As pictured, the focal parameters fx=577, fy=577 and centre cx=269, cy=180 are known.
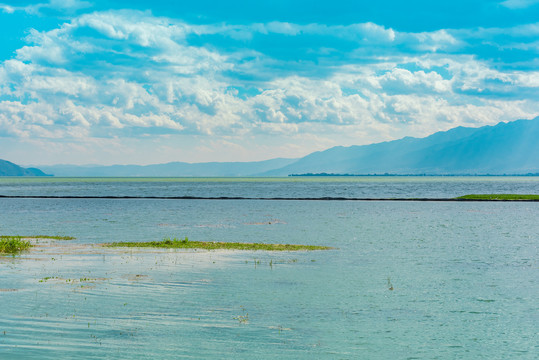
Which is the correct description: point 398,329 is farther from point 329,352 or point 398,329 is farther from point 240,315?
point 240,315

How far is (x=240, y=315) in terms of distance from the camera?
24078 mm

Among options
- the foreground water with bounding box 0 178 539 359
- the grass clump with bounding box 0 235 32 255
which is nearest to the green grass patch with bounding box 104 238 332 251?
the foreground water with bounding box 0 178 539 359

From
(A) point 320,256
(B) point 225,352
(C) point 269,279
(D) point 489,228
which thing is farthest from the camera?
(D) point 489,228

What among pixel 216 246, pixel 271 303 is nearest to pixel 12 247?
pixel 216 246

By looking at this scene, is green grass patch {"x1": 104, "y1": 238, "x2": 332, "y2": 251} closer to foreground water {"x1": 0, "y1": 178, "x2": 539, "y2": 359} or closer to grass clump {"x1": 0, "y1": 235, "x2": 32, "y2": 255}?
foreground water {"x1": 0, "y1": 178, "x2": 539, "y2": 359}

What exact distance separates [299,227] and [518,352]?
5233 centimetres

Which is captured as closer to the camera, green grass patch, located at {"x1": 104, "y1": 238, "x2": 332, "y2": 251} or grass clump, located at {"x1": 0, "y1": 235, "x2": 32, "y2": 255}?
grass clump, located at {"x1": 0, "y1": 235, "x2": 32, "y2": 255}

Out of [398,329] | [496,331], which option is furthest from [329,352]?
[496,331]

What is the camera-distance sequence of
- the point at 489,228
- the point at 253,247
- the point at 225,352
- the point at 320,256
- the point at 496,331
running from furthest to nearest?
1. the point at 489,228
2. the point at 253,247
3. the point at 320,256
4. the point at 496,331
5. the point at 225,352

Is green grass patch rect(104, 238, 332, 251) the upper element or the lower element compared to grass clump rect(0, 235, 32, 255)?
lower

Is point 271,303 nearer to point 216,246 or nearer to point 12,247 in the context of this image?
point 216,246

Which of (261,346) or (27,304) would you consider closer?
(261,346)

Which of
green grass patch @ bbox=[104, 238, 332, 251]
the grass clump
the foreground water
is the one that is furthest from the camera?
green grass patch @ bbox=[104, 238, 332, 251]

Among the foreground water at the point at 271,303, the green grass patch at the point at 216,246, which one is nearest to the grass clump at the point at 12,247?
the foreground water at the point at 271,303
